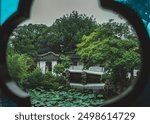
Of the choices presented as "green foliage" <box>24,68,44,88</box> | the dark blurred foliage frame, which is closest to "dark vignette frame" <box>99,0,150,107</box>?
the dark blurred foliage frame

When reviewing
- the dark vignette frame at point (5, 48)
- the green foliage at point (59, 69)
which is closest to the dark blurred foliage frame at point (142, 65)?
the dark vignette frame at point (5, 48)

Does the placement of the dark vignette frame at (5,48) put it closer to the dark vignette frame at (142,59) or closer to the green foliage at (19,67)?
the green foliage at (19,67)

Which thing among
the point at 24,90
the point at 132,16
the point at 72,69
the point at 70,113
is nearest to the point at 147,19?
the point at 132,16

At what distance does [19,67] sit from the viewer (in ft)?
9.60

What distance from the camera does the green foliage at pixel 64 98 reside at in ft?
9.23

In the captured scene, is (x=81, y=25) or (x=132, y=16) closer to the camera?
(x=132, y=16)

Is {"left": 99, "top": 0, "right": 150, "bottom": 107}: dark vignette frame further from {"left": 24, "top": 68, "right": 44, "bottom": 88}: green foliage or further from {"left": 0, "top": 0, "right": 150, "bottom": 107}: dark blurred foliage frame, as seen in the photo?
{"left": 24, "top": 68, "right": 44, "bottom": 88}: green foliage

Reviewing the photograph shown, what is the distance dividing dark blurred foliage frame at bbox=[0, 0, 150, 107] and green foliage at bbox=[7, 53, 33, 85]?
0.13 feet

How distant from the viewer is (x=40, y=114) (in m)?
→ 2.68

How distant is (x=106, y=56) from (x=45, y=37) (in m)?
0.52

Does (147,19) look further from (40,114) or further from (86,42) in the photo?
(40,114)

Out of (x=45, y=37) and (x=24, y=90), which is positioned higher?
(x=45, y=37)

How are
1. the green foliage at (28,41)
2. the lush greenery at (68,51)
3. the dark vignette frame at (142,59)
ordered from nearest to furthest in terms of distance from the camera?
the dark vignette frame at (142,59), the lush greenery at (68,51), the green foliage at (28,41)

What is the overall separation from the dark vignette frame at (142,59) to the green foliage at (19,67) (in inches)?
26.6
